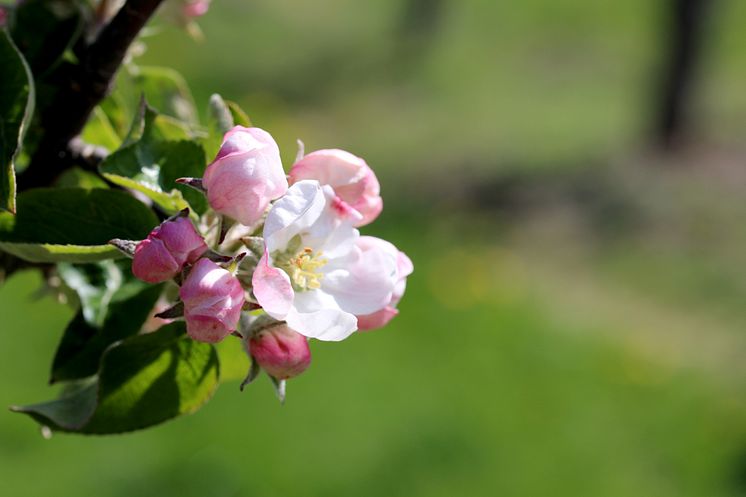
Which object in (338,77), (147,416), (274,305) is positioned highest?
(274,305)

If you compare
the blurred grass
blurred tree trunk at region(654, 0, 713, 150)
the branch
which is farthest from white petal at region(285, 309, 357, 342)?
blurred tree trunk at region(654, 0, 713, 150)

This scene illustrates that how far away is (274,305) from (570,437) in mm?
3428

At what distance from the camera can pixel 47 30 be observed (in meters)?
0.79

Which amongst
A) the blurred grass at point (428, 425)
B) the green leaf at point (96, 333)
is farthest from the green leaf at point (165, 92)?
the blurred grass at point (428, 425)

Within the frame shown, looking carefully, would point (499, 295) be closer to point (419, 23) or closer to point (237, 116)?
point (237, 116)

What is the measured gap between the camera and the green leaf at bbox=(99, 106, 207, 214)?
0.65 m

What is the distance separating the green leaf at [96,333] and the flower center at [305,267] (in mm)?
102

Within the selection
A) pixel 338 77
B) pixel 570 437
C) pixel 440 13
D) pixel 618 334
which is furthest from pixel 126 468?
pixel 440 13

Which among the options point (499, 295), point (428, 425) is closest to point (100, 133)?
point (428, 425)

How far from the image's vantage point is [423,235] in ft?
18.1

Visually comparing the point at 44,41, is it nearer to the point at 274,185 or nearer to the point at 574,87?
the point at 274,185

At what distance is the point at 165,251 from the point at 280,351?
3.5 inches

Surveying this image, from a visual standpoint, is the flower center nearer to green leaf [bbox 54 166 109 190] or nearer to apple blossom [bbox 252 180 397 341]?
apple blossom [bbox 252 180 397 341]

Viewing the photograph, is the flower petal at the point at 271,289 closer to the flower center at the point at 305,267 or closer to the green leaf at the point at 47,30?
the flower center at the point at 305,267
